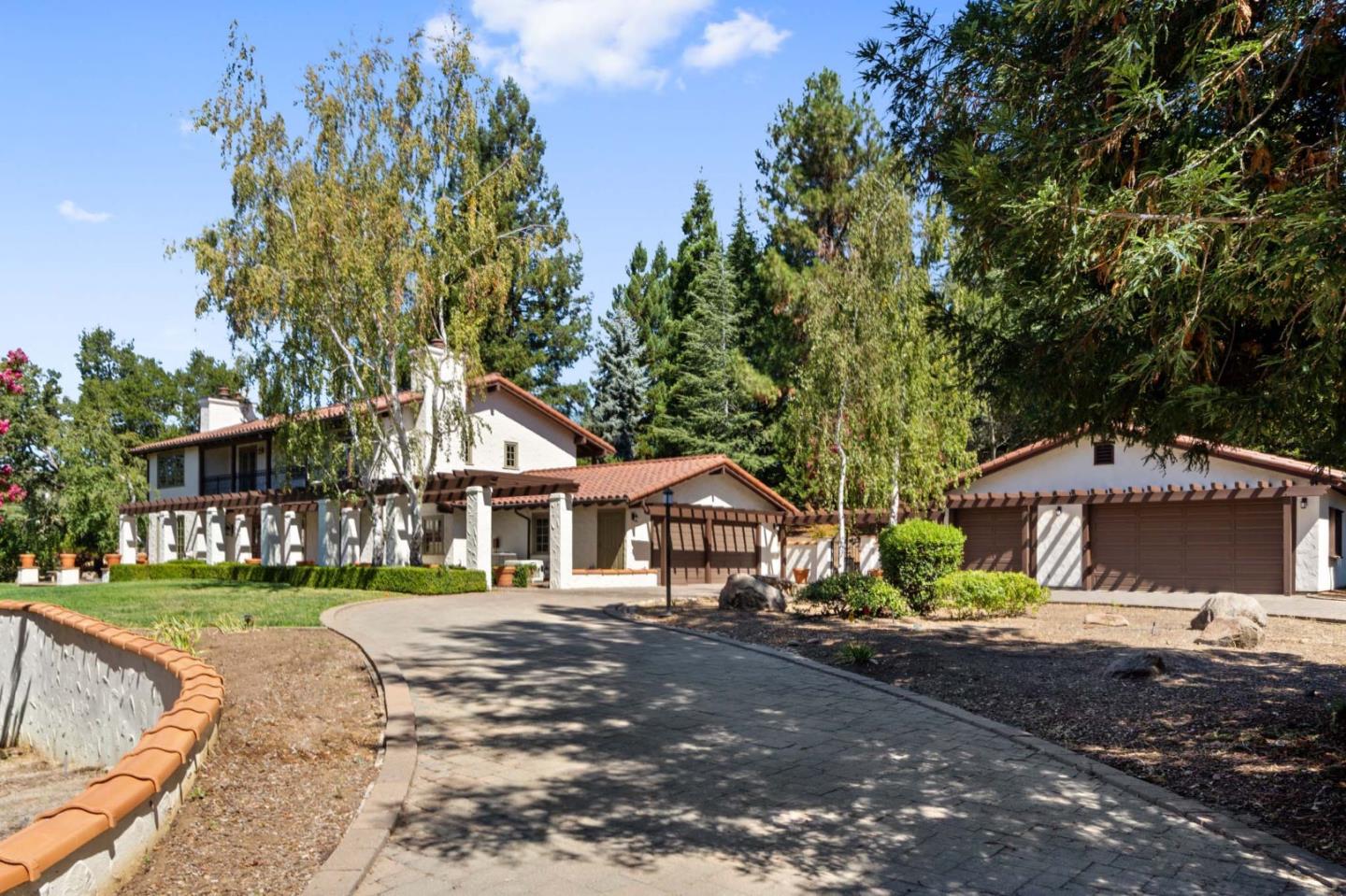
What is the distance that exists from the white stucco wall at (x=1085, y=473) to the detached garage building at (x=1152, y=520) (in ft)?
0.09

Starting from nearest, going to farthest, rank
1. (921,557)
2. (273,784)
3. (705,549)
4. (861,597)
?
1. (273,784)
2. (861,597)
3. (921,557)
4. (705,549)

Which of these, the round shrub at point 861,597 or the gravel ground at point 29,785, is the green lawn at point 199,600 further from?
the round shrub at point 861,597

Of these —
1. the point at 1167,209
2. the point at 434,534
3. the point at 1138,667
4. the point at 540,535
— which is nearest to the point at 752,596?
the point at 1138,667

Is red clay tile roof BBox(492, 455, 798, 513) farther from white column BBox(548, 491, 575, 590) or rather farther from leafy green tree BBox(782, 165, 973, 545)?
leafy green tree BBox(782, 165, 973, 545)

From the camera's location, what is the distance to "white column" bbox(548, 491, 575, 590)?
26.0 metres

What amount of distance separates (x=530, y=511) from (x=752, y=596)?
15310 millimetres

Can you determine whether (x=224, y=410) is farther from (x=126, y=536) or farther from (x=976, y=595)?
(x=976, y=595)

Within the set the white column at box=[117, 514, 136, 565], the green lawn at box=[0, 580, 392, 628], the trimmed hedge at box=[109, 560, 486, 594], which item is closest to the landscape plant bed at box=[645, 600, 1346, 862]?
the green lawn at box=[0, 580, 392, 628]

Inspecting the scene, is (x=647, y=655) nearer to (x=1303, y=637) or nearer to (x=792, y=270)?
(x=1303, y=637)

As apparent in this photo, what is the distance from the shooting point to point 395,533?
29078 millimetres

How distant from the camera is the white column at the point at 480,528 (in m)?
25.7

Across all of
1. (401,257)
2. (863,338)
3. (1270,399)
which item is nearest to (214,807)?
(1270,399)

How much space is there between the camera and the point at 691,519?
3203 cm

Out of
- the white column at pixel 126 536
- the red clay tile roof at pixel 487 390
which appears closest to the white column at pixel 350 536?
the red clay tile roof at pixel 487 390
